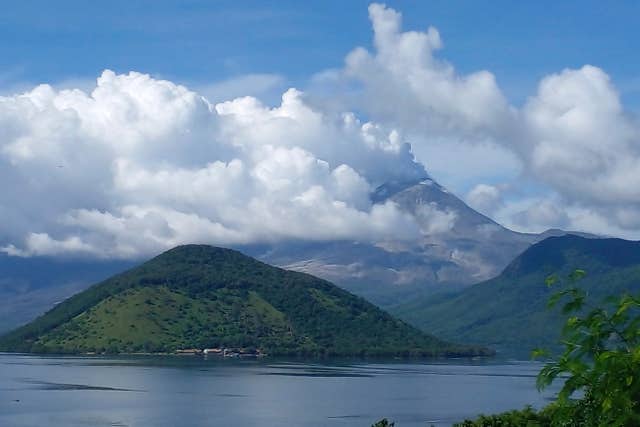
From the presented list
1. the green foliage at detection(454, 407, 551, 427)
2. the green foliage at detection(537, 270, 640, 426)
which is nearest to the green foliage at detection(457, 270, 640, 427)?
the green foliage at detection(537, 270, 640, 426)

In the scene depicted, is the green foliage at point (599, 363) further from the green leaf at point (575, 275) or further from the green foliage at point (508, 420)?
the green foliage at point (508, 420)

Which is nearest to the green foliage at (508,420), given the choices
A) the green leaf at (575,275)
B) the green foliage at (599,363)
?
the green leaf at (575,275)

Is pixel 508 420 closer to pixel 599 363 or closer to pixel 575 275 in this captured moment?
pixel 575 275

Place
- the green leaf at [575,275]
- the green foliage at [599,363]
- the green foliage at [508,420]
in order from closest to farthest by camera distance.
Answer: the green foliage at [599,363] < the green leaf at [575,275] < the green foliage at [508,420]

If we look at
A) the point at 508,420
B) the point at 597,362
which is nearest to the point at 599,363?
the point at 597,362

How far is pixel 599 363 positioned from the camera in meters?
15.9

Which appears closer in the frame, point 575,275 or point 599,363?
point 599,363

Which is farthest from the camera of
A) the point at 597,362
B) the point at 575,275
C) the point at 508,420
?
the point at 508,420

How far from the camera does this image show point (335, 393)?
190m

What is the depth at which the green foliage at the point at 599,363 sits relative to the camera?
15.9 meters

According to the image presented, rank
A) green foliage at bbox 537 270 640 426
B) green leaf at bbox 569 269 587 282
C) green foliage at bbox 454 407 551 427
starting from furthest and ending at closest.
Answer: green foliage at bbox 454 407 551 427 → green leaf at bbox 569 269 587 282 → green foliage at bbox 537 270 640 426

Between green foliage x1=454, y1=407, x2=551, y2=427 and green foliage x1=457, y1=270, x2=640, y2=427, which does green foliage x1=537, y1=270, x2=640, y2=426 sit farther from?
green foliage x1=454, y1=407, x2=551, y2=427

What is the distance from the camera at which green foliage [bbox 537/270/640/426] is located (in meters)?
15.9

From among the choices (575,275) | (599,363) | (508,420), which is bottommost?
(508,420)
